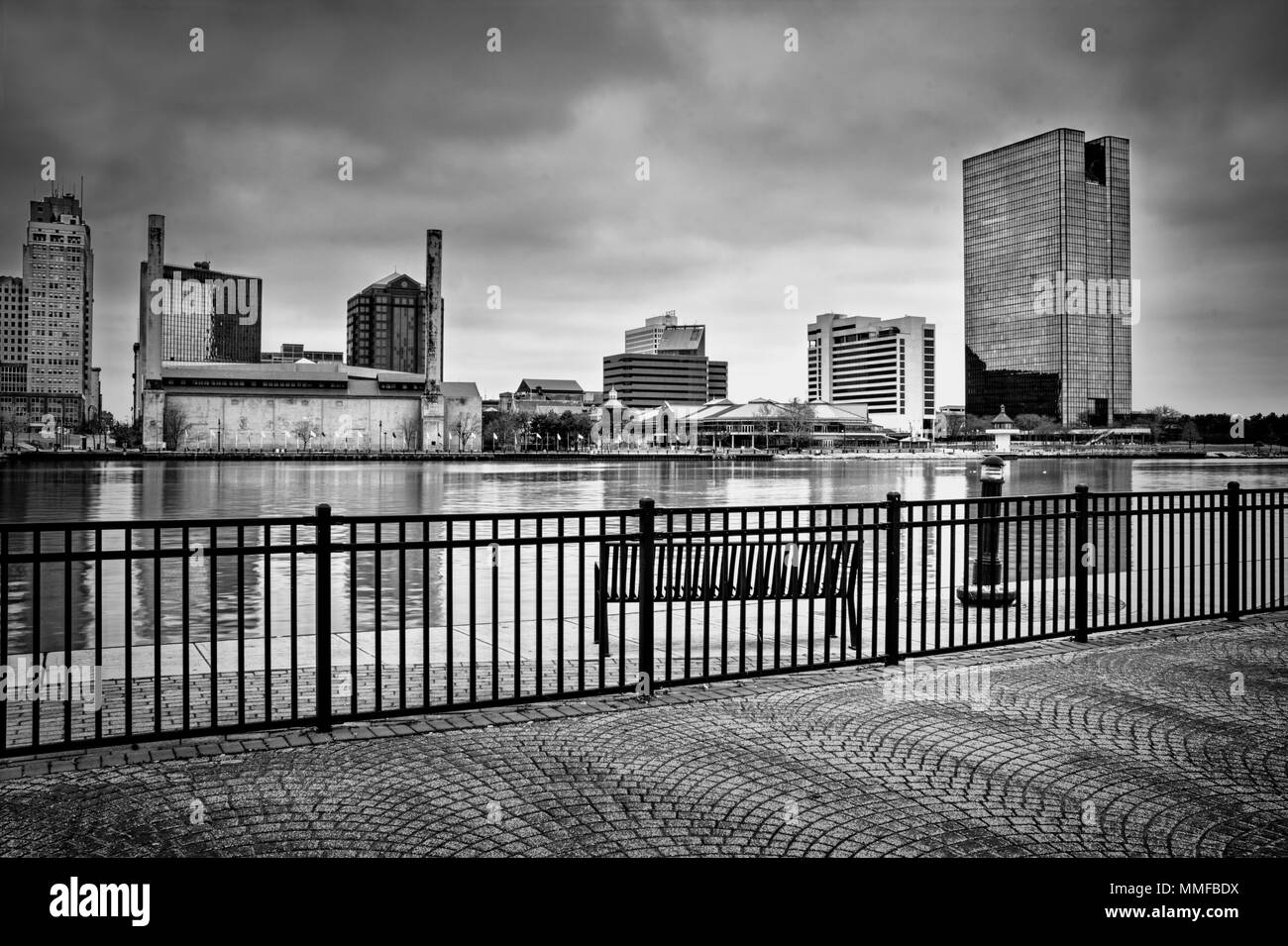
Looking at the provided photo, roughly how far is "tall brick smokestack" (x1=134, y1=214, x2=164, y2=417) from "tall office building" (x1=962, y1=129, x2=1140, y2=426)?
14918cm

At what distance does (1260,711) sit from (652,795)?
4578mm

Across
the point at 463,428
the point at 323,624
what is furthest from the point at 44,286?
the point at 323,624

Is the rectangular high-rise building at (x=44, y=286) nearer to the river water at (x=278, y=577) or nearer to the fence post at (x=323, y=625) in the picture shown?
the river water at (x=278, y=577)

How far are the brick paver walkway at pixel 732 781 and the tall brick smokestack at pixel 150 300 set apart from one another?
153551mm

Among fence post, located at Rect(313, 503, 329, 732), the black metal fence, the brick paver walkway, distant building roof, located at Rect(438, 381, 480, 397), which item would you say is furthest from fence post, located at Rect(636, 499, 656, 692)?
distant building roof, located at Rect(438, 381, 480, 397)

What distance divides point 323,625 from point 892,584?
4.63m

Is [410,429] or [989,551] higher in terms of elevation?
[410,429]

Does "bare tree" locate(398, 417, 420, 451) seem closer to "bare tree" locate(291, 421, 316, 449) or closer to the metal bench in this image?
"bare tree" locate(291, 421, 316, 449)

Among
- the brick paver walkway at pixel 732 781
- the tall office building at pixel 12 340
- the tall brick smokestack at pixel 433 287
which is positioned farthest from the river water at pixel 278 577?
the tall office building at pixel 12 340

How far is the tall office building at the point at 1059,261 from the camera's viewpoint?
184 metres

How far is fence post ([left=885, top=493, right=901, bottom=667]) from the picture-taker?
27.0 feet

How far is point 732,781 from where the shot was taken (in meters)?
5.29

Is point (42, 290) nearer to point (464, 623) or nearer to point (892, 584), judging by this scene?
point (464, 623)
